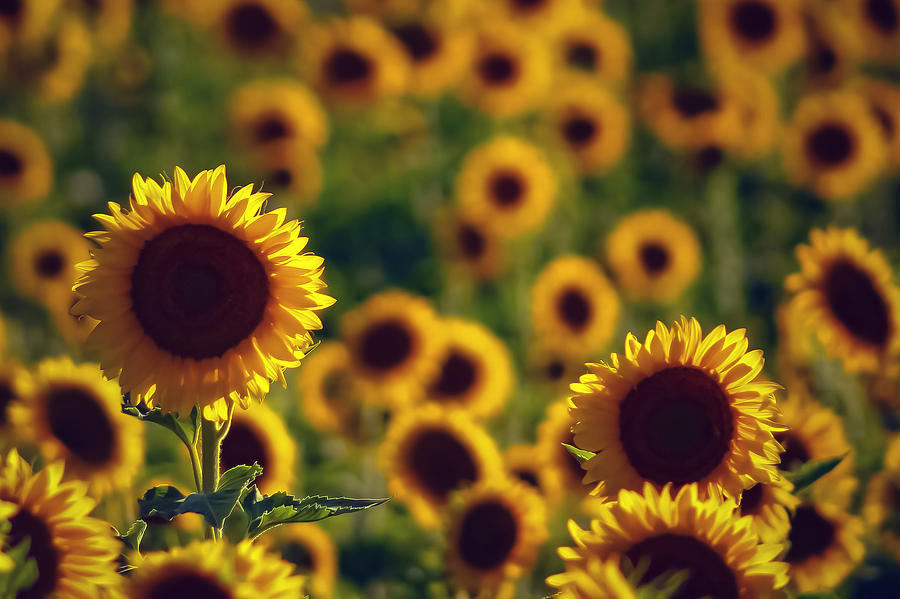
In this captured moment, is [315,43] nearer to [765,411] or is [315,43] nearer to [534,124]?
[534,124]

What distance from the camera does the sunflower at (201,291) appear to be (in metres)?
2.11

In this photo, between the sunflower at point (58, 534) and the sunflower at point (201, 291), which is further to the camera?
the sunflower at point (201, 291)

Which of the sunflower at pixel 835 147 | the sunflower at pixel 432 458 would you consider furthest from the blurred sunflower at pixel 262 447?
the sunflower at pixel 835 147

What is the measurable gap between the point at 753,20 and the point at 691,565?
6.28 metres

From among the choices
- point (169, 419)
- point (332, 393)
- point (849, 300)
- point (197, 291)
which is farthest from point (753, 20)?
point (169, 419)

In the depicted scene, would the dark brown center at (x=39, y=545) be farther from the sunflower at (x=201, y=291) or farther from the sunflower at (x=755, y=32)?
the sunflower at (x=755, y=32)

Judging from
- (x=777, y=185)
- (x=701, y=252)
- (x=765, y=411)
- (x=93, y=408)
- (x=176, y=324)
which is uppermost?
(x=777, y=185)

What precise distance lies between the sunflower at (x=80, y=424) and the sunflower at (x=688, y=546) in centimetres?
174

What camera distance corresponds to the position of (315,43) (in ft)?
23.2

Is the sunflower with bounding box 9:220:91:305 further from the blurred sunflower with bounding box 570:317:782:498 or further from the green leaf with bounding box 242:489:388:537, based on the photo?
the blurred sunflower with bounding box 570:317:782:498

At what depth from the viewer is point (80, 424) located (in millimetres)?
3129

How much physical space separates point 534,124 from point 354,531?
4844 mm

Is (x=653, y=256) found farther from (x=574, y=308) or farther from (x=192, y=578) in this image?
(x=192, y=578)

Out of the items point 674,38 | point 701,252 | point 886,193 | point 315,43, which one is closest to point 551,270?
point 701,252
